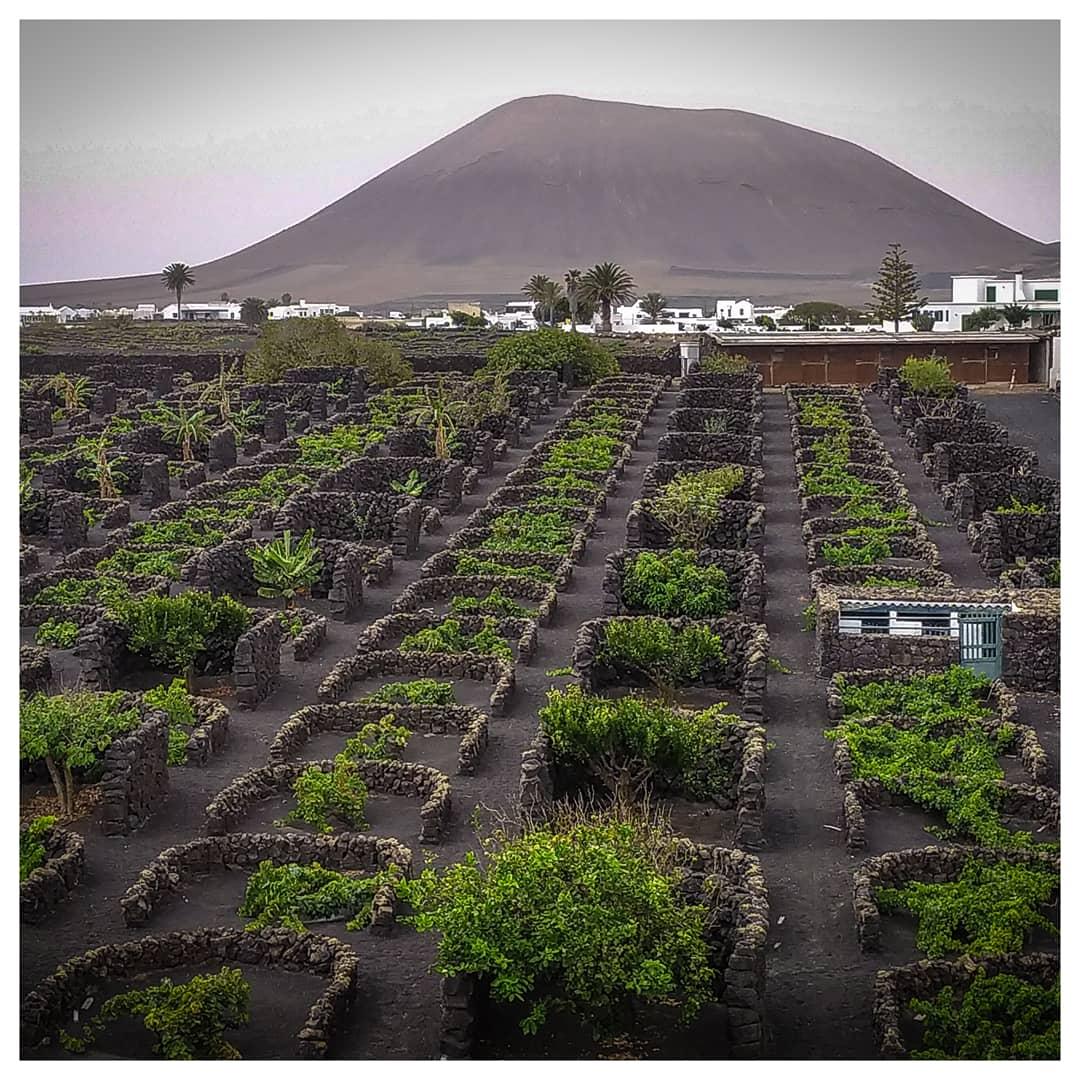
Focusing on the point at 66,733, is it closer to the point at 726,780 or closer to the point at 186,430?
the point at 726,780

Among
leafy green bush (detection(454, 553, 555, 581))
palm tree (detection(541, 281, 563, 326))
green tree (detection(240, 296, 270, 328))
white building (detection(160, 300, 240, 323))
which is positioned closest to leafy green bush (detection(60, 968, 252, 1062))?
leafy green bush (detection(454, 553, 555, 581))

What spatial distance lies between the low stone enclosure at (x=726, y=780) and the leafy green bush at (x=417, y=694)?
2047 millimetres

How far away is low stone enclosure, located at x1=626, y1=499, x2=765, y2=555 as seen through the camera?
2636cm

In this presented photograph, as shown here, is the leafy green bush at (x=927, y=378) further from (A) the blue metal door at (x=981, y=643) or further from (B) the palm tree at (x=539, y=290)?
(B) the palm tree at (x=539, y=290)

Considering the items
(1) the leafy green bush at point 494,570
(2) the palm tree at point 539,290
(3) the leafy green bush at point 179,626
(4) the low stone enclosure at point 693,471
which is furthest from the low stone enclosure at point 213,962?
(2) the palm tree at point 539,290

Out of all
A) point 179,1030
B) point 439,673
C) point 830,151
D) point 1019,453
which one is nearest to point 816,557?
point 439,673

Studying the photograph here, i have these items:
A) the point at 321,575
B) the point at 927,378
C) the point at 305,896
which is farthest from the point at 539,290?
the point at 305,896

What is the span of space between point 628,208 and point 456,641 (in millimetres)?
6725

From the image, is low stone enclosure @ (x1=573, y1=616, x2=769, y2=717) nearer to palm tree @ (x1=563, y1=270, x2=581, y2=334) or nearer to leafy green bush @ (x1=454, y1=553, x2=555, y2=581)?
leafy green bush @ (x1=454, y1=553, x2=555, y2=581)

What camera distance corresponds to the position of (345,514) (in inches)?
1116

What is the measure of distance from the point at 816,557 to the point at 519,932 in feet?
53.2

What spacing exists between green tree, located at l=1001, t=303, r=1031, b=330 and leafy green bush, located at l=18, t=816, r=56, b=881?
168 feet

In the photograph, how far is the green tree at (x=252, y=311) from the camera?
3183 inches

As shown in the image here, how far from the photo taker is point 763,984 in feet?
35.3
